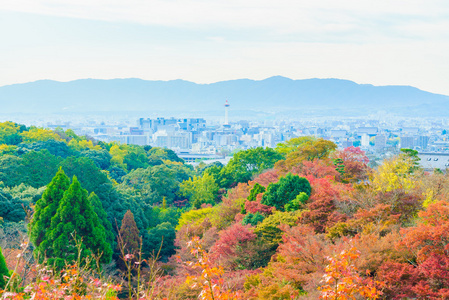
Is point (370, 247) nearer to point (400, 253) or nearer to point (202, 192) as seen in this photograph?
point (400, 253)

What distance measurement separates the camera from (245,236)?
12242 millimetres

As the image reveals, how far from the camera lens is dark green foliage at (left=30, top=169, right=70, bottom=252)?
42.3 ft

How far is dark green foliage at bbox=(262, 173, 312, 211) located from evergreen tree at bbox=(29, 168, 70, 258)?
6.19 m

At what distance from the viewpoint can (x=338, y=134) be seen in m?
170

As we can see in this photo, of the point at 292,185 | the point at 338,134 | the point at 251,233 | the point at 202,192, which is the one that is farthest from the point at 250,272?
the point at 338,134

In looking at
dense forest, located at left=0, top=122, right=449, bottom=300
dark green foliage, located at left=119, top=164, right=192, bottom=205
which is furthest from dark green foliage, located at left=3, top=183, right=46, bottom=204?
dark green foliage, located at left=119, top=164, right=192, bottom=205

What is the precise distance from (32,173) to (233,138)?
141224 millimetres

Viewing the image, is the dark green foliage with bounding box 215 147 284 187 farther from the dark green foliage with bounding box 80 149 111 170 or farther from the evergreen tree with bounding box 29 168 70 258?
the evergreen tree with bounding box 29 168 70 258

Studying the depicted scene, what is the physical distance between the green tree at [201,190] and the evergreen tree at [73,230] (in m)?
10.5

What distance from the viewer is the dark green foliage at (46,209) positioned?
12906mm

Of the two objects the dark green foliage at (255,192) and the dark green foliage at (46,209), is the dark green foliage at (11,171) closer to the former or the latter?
the dark green foliage at (46,209)

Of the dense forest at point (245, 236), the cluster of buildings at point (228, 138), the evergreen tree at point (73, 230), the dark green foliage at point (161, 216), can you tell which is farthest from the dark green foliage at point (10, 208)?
the cluster of buildings at point (228, 138)

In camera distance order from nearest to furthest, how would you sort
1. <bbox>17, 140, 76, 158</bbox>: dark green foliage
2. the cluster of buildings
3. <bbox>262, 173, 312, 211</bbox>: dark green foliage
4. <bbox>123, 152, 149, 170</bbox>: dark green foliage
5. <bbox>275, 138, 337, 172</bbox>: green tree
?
<bbox>262, 173, 312, 211</bbox>: dark green foliage < <bbox>275, 138, 337, 172</bbox>: green tree < <bbox>17, 140, 76, 158</bbox>: dark green foliage < <bbox>123, 152, 149, 170</bbox>: dark green foliage < the cluster of buildings

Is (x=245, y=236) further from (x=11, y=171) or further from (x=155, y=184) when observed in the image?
(x=155, y=184)
